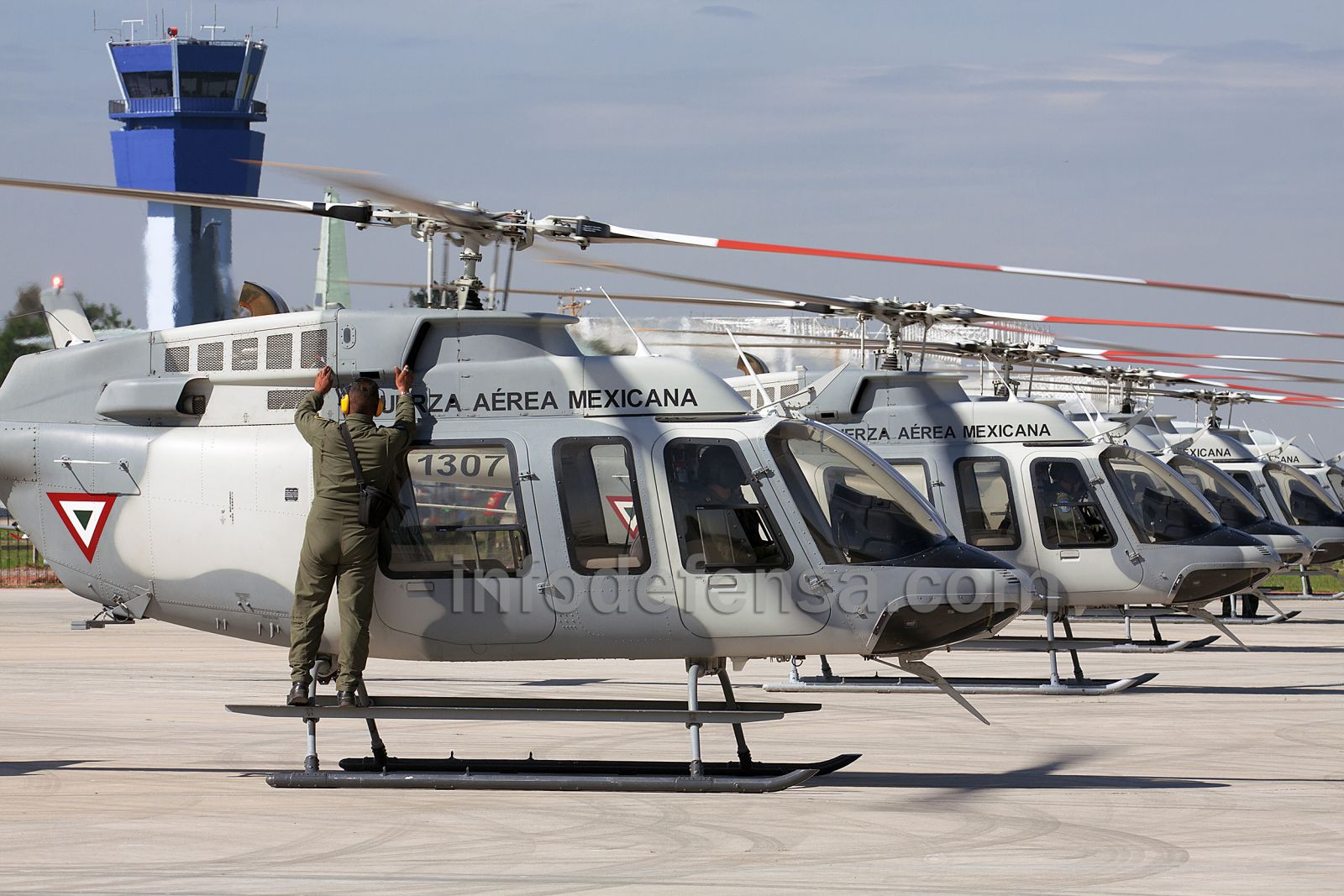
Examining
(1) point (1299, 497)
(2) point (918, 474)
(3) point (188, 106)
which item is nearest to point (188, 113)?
(3) point (188, 106)

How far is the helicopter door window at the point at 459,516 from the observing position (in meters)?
9.34

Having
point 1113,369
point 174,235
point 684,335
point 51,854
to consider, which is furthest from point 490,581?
point 174,235

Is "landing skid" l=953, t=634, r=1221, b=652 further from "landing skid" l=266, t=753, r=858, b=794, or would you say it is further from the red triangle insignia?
the red triangle insignia

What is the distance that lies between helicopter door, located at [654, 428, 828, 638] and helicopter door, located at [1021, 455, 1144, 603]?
20.8 feet

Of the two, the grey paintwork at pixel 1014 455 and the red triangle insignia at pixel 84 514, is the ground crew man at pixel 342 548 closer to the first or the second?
the red triangle insignia at pixel 84 514

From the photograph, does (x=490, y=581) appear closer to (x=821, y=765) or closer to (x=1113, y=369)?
(x=821, y=765)

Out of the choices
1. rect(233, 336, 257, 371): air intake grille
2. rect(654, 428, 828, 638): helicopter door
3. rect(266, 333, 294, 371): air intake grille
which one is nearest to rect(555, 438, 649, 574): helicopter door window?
rect(654, 428, 828, 638): helicopter door

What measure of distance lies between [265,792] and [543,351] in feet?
9.76

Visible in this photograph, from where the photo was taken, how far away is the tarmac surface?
7133 mm

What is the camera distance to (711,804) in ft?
29.1

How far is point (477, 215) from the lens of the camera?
916 centimetres

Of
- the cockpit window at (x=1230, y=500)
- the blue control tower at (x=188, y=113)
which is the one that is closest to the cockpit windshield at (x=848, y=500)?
the cockpit window at (x=1230, y=500)

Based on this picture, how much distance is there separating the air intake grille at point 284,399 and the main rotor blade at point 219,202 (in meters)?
1.14

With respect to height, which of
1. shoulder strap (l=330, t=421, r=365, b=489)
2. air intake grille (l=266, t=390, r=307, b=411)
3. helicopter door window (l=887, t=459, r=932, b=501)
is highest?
air intake grille (l=266, t=390, r=307, b=411)
